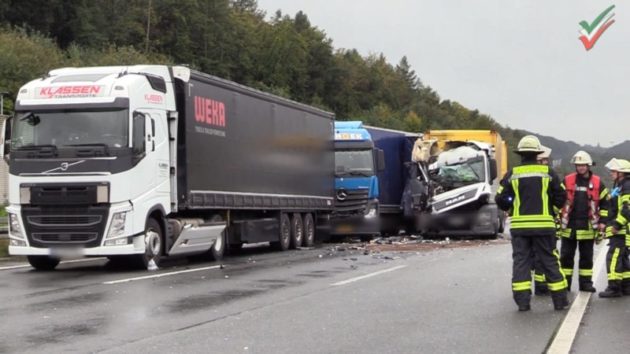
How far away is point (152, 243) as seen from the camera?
15.6 m

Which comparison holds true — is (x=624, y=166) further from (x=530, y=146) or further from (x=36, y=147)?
(x=36, y=147)

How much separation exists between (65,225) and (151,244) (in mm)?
1536

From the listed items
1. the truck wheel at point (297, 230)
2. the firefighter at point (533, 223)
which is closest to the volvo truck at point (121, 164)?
the truck wheel at point (297, 230)

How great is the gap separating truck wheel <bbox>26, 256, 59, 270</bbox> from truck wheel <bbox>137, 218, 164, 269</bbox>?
1.76m

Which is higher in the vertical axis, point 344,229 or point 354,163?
point 354,163

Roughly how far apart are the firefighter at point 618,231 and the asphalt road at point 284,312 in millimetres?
444

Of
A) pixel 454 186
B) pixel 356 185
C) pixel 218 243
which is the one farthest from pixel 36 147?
pixel 454 186

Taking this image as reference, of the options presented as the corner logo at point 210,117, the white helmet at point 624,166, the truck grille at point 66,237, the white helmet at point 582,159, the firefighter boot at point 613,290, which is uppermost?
the corner logo at point 210,117

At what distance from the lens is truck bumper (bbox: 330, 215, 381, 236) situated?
26016 millimetres

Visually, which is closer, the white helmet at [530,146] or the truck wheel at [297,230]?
the white helmet at [530,146]

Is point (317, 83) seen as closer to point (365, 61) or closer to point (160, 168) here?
point (365, 61)

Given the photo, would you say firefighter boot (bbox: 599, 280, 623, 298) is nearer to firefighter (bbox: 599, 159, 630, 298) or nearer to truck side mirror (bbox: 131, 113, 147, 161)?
firefighter (bbox: 599, 159, 630, 298)

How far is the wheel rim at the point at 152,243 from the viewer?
50.5 ft

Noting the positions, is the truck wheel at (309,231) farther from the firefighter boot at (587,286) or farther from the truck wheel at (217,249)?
the firefighter boot at (587,286)
